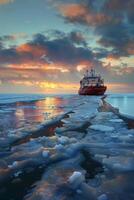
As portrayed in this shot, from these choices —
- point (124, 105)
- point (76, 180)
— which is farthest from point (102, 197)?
point (124, 105)

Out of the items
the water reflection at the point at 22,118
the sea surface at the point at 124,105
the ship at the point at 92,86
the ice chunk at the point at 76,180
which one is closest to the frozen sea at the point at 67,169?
the ice chunk at the point at 76,180

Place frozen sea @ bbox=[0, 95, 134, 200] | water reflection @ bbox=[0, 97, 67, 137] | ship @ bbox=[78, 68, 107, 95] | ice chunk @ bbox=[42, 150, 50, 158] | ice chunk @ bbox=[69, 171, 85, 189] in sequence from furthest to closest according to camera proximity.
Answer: ship @ bbox=[78, 68, 107, 95] → water reflection @ bbox=[0, 97, 67, 137] → ice chunk @ bbox=[42, 150, 50, 158] → ice chunk @ bbox=[69, 171, 85, 189] → frozen sea @ bbox=[0, 95, 134, 200]

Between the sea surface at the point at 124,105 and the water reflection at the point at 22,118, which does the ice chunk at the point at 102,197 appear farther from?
the sea surface at the point at 124,105

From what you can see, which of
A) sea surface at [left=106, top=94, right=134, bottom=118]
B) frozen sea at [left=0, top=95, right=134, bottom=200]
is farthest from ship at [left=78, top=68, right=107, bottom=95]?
frozen sea at [left=0, top=95, right=134, bottom=200]

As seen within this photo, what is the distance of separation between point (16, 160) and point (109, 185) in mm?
2207

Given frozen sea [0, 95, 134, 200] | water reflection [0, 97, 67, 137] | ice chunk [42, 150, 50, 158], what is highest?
ice chunk [42, 150, 50, 158]

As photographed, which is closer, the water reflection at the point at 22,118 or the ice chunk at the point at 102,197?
the ice chunk at the point at 102,197

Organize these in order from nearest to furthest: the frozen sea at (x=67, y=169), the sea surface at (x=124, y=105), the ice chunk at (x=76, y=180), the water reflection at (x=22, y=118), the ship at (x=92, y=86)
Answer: the frozen sea at (x=67, y=169) → the ice chunk at (x=76, y=180) → the water reflection at (x=22, y=118) → the sea surface at (x=124, y=105) → the ship at (x=92, y=86)

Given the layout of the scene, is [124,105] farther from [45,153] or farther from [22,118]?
[45,153]

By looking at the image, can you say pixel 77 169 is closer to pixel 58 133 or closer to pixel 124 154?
pixel 124 154

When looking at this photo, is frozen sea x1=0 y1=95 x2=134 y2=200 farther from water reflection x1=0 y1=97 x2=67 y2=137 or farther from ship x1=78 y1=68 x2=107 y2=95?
ship x1=78 y1=68 x2=107 y2=95

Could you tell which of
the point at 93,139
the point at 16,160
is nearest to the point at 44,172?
the point at 16,160

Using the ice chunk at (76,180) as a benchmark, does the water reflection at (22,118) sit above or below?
below

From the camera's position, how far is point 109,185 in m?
3.83
